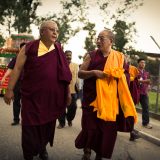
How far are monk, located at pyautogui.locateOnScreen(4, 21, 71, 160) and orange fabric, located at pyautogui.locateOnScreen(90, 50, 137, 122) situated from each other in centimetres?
52

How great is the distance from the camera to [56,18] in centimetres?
4262

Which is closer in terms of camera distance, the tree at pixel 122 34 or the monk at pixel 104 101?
the monk at pixel 104 101

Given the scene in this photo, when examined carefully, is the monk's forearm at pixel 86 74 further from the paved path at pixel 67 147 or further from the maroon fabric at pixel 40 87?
the paved path at pixel 67 147

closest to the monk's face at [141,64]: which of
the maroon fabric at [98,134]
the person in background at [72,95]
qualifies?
the person in background at [72,95]

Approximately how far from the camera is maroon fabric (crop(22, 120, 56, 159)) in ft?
18.6

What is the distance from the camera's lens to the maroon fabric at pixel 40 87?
Result: 570 centimetres

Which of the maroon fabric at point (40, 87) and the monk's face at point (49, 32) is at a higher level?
the monk's face at point (49, 32)

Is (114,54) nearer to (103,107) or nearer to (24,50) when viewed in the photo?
A: (103,107)

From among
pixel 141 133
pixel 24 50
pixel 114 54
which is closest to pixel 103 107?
pixel 114 54

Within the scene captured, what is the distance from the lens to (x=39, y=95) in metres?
5.71

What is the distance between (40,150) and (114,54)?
1765mm

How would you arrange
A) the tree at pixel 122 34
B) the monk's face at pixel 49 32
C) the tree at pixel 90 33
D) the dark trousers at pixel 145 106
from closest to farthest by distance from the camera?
the monk's face at pixel 49 32, the dark trousers at pixel 145 106, the tree at pixel 122 34, the tree at pixel 90 33

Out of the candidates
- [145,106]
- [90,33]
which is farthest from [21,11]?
[145,106]

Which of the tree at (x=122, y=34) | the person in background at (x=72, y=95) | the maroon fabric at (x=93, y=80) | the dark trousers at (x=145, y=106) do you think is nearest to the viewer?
the maroon fabric at (x=93, y=80)
